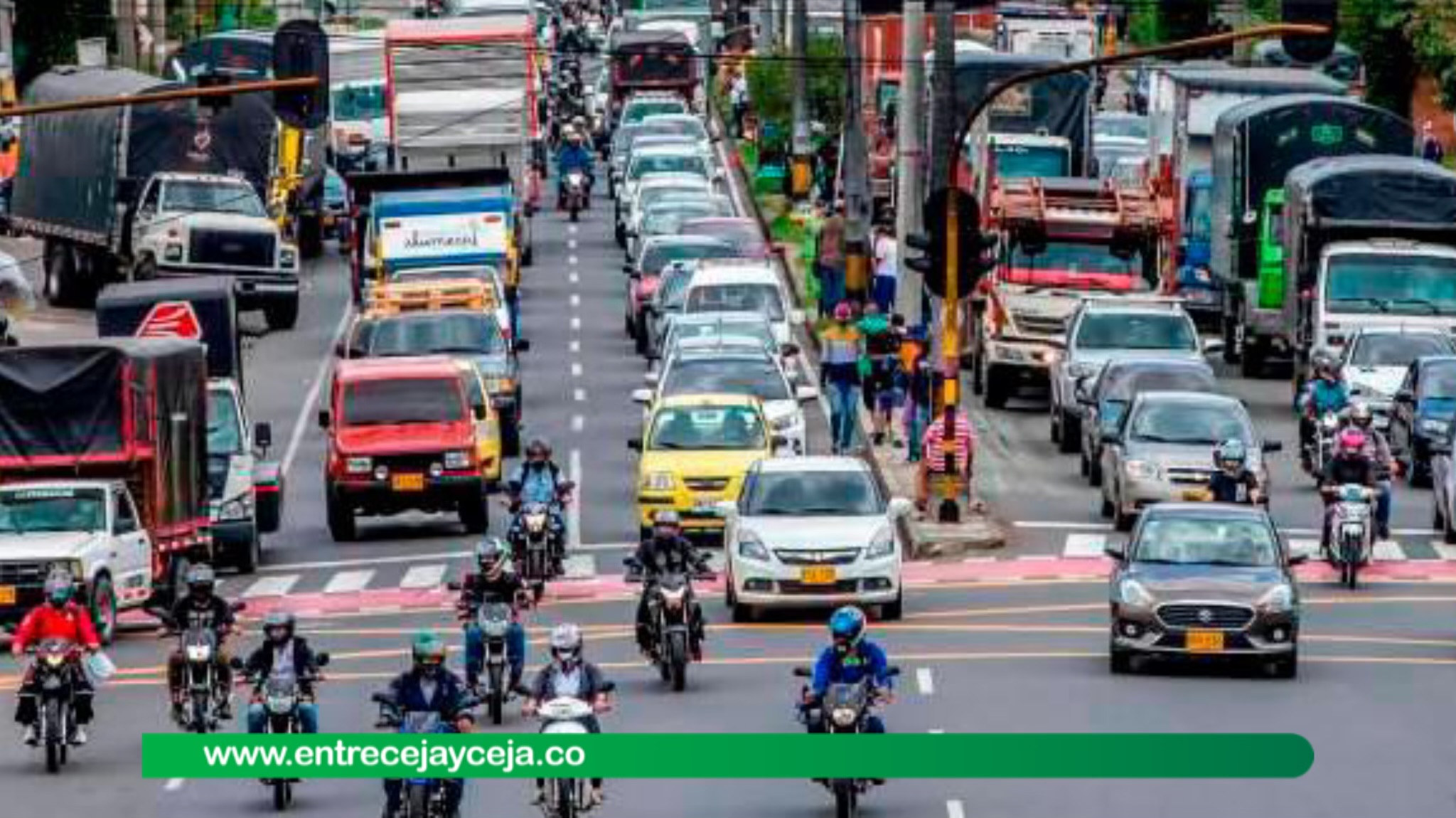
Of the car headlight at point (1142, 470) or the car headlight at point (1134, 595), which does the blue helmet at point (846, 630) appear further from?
the car headlight at point (1142, 470)

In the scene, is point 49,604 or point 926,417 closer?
point 49,604

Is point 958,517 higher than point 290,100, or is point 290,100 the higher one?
point 290,100

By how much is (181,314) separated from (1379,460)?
15346mm

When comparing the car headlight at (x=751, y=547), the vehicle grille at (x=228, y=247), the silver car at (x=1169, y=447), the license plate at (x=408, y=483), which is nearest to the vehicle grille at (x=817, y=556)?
the car headlight at (x=751, y=547)

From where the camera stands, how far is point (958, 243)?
49875mm

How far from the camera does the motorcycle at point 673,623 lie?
37.9m

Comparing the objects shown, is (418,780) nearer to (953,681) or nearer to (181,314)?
(953,681)

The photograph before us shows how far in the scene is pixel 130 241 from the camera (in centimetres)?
7500

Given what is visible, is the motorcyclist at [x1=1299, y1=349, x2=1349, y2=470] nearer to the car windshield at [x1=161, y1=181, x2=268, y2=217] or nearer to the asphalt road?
the asphalt road

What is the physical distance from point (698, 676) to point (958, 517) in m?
11.8

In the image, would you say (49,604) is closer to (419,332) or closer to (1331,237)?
(419,332)

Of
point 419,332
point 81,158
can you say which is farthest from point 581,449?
point 81,158

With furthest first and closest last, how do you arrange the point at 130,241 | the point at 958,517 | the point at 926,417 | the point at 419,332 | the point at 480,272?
the point at 130,241
the point at 480,272
the point at 419,332
the point at 926,417
the point at 958,517

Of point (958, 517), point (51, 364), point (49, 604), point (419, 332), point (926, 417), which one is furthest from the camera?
point (419, 332)
